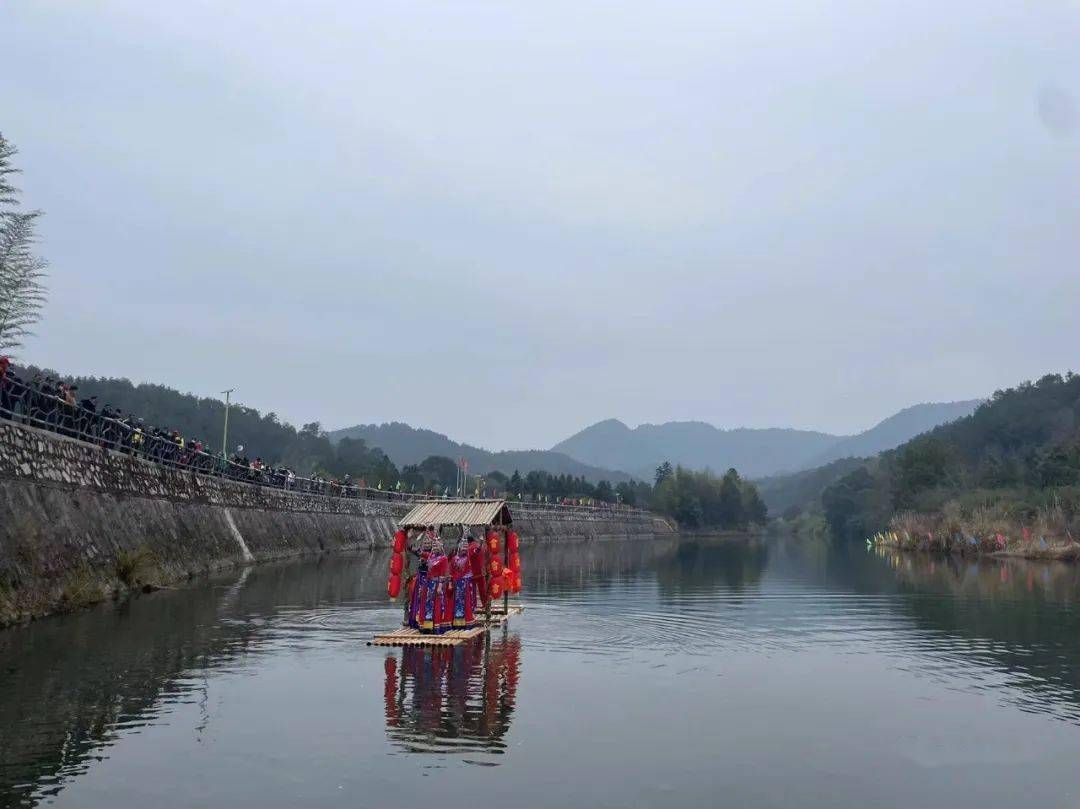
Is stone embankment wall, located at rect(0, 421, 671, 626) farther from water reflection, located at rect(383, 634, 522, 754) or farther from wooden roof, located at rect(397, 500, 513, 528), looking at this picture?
water reflection, located at rect(383, 634, 522, 754)

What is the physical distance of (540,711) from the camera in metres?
15.4

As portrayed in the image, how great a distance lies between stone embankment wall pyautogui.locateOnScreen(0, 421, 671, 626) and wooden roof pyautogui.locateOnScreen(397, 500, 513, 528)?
371 inches

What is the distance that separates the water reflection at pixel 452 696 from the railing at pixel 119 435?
14505mm

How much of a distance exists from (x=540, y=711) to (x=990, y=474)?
106m

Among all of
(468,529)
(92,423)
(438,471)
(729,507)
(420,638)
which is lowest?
(420,638)

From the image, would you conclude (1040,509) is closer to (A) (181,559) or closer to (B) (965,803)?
(A) (181,559)

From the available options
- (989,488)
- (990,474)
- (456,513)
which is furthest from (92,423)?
(990,474)

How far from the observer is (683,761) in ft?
41.6

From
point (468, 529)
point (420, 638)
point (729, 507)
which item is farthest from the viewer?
point (729, 507)

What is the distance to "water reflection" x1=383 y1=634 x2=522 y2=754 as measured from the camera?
44.1 feet

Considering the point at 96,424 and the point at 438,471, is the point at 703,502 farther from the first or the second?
the point at 96,424

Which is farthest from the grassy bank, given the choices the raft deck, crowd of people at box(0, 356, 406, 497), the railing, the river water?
crowd of people at box(0, 356, 406, 497)

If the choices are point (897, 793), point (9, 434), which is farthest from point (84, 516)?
point (897, 793)

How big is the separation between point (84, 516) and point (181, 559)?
29.1 feet
